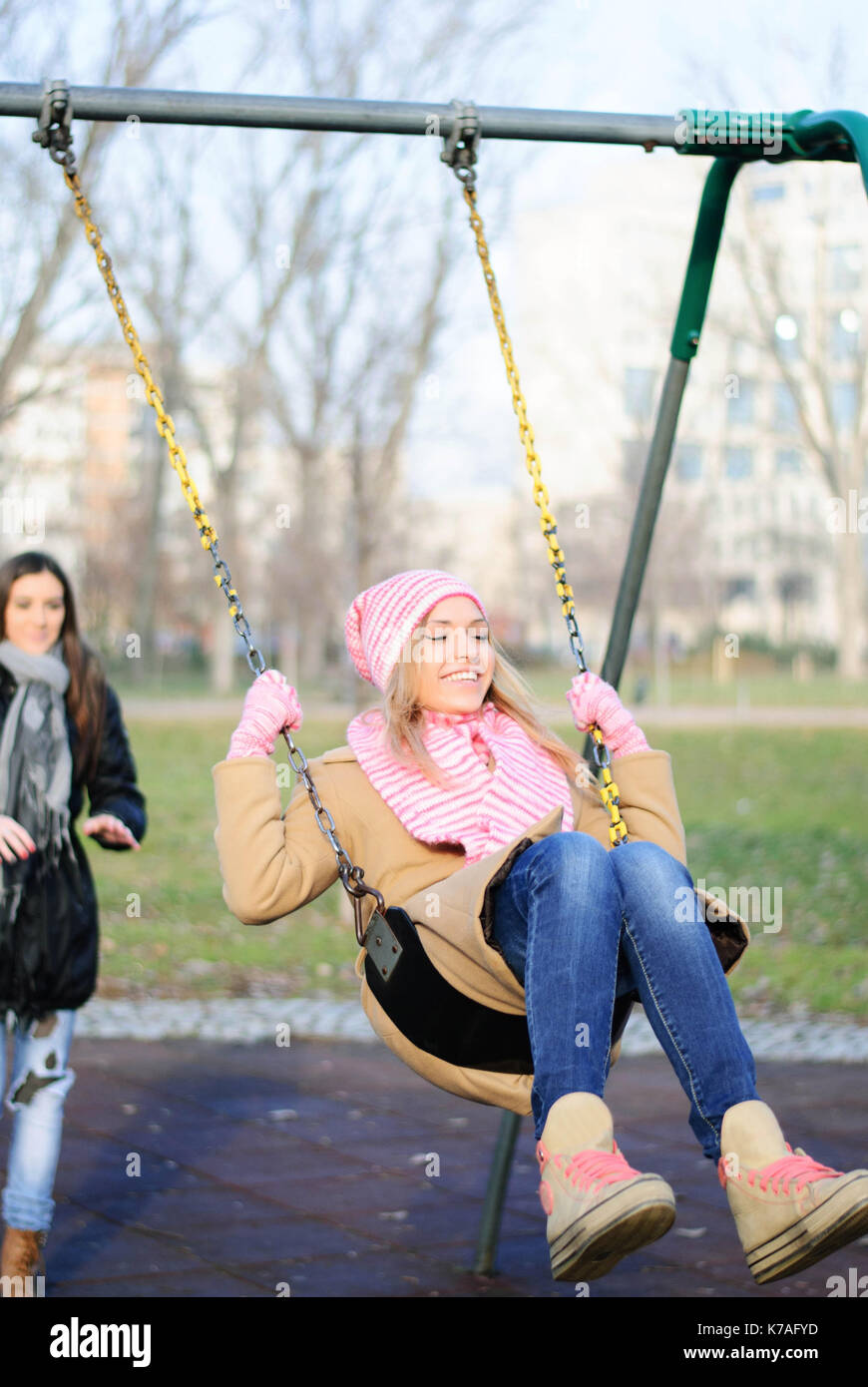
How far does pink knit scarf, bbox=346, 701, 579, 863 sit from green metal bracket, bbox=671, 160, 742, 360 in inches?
47.9

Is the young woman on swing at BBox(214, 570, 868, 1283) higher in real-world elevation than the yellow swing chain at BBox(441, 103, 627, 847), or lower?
lower

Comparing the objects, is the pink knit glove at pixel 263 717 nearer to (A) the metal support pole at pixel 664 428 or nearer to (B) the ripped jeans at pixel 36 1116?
(B) the ripped jeans at pixel 36 1116

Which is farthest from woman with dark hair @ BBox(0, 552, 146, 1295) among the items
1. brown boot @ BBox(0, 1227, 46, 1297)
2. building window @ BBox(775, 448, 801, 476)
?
building window @ BBox(775, 448, 801, 476)

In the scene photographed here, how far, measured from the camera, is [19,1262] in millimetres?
3217

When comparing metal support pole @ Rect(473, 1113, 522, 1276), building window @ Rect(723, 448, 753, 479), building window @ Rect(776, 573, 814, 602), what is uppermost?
building window @ Rect(776, 573, 814, 602)

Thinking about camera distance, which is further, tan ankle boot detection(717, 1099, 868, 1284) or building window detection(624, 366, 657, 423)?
building window detection(624, 366, 657, 423)

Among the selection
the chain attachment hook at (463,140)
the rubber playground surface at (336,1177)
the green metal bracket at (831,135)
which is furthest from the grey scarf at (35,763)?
the green metal bracket at (831,135)

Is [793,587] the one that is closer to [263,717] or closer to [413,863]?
[413,863]

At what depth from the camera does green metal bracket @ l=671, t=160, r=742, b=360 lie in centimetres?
368

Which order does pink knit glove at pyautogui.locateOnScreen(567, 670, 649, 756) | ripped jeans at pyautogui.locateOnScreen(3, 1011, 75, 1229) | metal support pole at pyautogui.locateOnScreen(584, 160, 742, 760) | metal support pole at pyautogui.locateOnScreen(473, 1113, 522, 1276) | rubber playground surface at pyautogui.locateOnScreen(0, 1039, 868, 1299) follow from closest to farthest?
pink knit glove at pyautogui.locateOnScreen(567, 670, 649, 756) < ripped jeans at pyautogui.locateOnScreen(3, 1011, 75, 1229) < rubber playground surface at pyautogui.locateOnScreen(0, 1039, 868, 1299) < metal support pole at pyautogui.locateOnScreen(473, 1113, 522, 1276) < metal support pole at pyautogui.locateOnScreen(584, 160, 742, 760)

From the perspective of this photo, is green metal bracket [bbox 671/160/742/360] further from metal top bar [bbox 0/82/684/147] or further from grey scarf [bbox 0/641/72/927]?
grey scarf [bbox 0/641/72/927]

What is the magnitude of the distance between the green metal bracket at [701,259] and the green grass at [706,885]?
386 cm

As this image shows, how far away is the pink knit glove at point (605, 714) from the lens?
3115 millimetres
